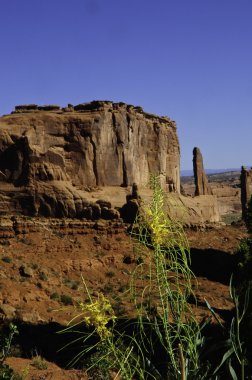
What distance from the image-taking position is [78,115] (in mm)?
40500

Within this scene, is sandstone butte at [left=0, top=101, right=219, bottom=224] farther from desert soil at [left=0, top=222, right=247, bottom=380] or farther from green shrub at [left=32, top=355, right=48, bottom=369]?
green shrub at [left=32, top=355, right=48, bottom=369]

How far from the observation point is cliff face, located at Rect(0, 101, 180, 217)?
37.1 metres

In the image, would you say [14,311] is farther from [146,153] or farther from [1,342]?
[146,153]

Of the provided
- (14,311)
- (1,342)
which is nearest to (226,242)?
(14,311)

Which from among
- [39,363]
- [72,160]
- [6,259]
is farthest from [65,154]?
[39,363]

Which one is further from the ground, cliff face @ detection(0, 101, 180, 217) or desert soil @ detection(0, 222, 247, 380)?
cliff face @ detection(0, 101, 180, 217)

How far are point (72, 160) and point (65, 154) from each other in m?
0.75

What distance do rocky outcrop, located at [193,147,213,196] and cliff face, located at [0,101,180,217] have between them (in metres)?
11.5

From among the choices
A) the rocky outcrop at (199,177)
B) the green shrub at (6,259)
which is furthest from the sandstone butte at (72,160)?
the rocky outcrop at (199,177)

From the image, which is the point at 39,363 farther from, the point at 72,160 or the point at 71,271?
the point at 72,160

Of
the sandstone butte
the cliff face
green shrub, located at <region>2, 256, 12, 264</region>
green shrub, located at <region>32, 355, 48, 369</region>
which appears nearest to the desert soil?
green shrub, located at <region>2, 256, 12, 264</region>

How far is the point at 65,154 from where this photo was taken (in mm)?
39406

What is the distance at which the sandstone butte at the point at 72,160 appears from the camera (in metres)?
37.2

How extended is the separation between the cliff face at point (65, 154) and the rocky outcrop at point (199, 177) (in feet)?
37.8
